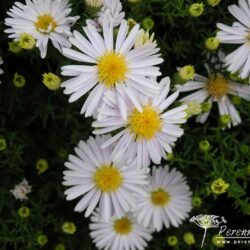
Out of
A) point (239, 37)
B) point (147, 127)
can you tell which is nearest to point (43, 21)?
point (147, 127)

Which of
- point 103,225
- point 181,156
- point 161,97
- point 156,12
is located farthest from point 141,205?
point 156,12

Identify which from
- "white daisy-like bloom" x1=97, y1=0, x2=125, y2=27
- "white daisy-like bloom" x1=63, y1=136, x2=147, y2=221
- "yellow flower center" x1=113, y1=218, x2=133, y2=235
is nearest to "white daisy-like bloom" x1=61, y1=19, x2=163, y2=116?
"white daisy-like bloom" x1=97, y1=0, x2=125, y2=27

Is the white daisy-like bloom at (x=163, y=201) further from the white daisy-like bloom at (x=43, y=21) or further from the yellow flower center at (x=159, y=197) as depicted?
the white daisy-like bloom at (x=43, y=21)

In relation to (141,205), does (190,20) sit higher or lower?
higher

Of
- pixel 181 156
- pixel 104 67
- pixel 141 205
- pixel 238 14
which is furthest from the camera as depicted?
pixel 141 205

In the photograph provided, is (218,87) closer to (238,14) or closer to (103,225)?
(238,14)

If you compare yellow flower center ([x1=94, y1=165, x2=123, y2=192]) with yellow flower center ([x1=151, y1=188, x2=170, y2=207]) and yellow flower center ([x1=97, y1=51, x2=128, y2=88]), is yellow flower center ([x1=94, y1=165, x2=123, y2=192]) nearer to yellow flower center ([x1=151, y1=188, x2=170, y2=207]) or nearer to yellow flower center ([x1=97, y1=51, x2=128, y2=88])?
yellow flower center ([x1=151, y1=188, x2=170, y2=207])
